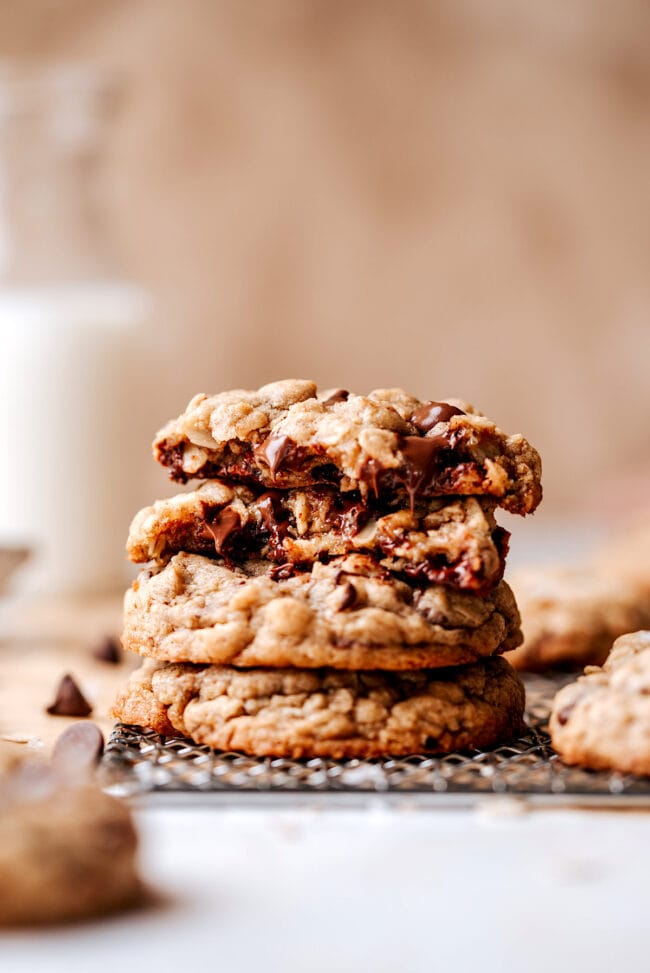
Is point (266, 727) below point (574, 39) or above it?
below

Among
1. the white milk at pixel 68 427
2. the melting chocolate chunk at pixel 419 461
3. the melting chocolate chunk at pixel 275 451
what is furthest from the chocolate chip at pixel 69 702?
the white milk at pixel 68 427

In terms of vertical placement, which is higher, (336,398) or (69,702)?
(336,398)

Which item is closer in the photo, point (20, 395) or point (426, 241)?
point (20, 395)

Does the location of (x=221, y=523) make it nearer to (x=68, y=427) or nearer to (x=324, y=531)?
(x=324, y=531)

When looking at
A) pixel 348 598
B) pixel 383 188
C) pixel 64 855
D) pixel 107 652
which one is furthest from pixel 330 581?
pixel 383 188

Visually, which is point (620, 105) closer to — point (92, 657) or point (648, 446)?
point (648, 446)

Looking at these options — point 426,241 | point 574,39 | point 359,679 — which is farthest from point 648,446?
point 359,679
